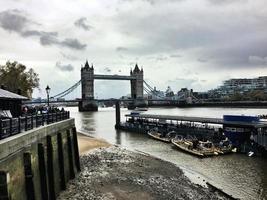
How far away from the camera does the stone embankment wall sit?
50.4 ft

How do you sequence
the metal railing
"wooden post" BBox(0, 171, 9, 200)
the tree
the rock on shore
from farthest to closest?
1. the tree
2. the rock on shore
3. the metal railing
4. "wooden post" BBox(0, 171, 9, 200)

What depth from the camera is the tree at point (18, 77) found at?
75562 mm

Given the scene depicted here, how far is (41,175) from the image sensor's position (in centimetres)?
2028

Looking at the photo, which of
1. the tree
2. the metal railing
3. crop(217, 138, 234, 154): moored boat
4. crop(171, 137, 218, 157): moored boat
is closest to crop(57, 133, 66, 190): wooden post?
→ the metal railing

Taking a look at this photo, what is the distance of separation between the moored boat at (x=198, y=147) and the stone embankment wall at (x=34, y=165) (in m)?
23.1

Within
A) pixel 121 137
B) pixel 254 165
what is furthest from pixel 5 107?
pixel 121 137

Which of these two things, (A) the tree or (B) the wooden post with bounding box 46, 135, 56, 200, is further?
(A) the tree

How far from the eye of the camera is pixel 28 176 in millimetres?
17969

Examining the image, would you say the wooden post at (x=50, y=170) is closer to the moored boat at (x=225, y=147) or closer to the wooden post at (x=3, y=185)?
the wooden post at (x=3, y=185)

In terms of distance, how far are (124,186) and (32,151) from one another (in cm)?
1143

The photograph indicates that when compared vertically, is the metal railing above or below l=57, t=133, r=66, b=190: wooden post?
above

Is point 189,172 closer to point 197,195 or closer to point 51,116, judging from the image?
→ point 197,195

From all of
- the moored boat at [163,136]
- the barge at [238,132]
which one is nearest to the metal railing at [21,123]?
the barge at [238,132]

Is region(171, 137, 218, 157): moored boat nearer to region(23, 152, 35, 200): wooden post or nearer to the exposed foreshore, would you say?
the exposed foreshore
